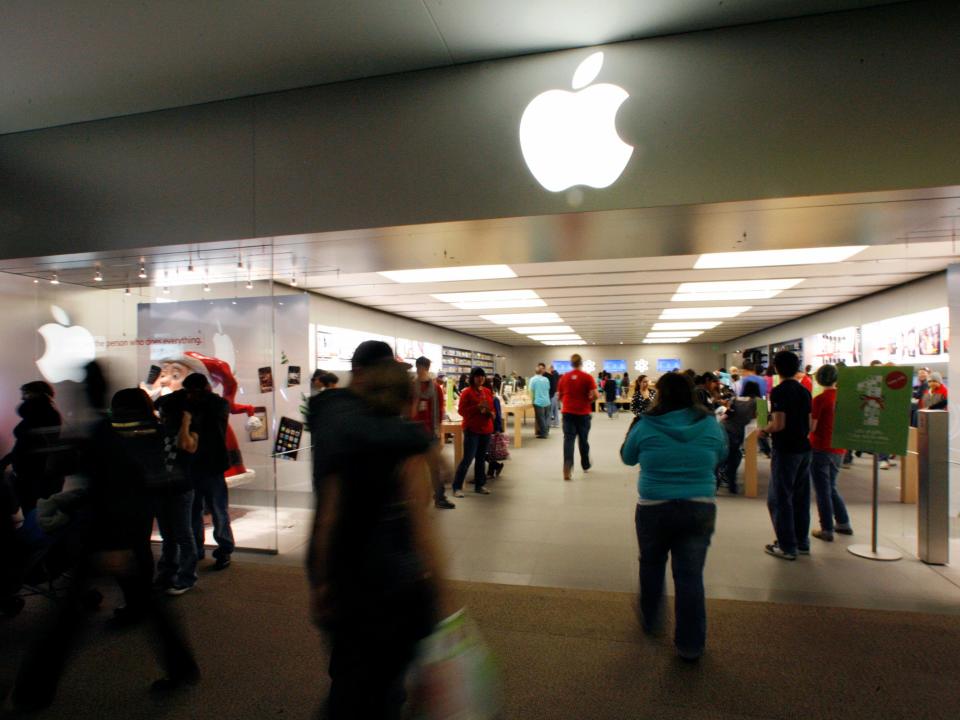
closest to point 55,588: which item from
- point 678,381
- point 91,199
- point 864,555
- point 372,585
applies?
point 91,199

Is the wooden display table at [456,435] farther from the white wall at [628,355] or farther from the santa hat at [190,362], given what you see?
the white wall at [628,355]

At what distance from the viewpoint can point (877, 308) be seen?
9.15 m

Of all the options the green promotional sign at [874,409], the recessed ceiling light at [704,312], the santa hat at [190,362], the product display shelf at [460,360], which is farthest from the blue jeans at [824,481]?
the product display shelf at [460,360]

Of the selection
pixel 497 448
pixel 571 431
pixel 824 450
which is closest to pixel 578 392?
pixel 571 431

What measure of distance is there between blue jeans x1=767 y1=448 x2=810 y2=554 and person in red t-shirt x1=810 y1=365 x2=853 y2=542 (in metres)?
0.48

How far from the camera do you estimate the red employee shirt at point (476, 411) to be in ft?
19.5

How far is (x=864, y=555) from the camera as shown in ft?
12.9

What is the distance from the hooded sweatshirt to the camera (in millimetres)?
2447

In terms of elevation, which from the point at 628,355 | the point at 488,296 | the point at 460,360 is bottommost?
the point at 460,360

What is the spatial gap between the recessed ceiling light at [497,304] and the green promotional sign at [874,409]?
6.41 m

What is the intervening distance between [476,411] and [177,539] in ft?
10.9

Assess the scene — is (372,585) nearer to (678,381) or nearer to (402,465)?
(402,465)

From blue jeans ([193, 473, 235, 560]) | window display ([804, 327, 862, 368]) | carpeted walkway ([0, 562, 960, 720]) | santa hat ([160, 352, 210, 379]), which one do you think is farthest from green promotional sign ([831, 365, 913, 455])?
window display ([804, 327, 862, 368])

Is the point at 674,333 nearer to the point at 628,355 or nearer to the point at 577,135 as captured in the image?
the point at 628,355
